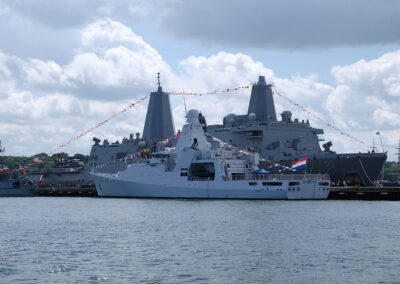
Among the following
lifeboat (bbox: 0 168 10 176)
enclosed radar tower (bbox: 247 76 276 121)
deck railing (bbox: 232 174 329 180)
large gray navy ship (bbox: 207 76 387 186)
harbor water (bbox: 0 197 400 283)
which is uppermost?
enclosed radar tower (bbox: 247 76 276 121)

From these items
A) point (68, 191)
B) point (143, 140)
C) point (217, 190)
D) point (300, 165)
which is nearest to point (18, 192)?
point (68, 191)

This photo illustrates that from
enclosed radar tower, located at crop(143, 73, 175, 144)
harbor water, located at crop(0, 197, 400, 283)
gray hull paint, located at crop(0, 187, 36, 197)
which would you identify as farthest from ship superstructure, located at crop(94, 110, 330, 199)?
enclosed radar tower, located at crop(143, 73, 175, 144)

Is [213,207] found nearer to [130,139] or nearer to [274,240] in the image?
[274,240]

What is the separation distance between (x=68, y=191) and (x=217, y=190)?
31.9 metres

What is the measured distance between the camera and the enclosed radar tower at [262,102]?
73750 millimetres

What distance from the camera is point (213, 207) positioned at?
46.2m

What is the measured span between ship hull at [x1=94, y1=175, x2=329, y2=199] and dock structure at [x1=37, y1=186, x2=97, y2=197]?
14.6m

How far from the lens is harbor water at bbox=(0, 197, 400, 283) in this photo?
2058 centimetres

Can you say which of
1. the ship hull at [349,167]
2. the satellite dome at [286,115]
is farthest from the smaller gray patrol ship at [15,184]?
the ship hull at [349,167]

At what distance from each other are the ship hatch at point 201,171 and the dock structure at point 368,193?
1199cm

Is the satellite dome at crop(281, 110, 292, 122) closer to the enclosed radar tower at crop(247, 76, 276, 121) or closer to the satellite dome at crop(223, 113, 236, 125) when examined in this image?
the enclosed radar tower at crop(247, 76, 276, 121)

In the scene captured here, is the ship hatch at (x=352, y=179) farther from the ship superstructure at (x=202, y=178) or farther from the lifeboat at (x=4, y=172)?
the lifeboat at (x=4, y=172)

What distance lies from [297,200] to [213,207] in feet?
33.2

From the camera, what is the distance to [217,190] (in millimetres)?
55750
